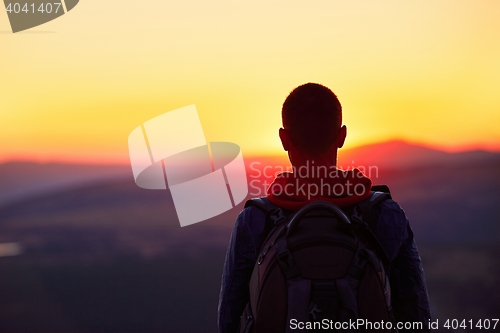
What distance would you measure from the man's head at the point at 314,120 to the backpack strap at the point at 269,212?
255mm

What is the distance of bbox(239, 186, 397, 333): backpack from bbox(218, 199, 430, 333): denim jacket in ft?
0.54

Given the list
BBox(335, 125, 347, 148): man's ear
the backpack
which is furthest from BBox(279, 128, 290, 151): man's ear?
the backpack

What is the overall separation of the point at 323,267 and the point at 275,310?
0.25 meters

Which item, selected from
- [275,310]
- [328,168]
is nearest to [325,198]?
[328,168]

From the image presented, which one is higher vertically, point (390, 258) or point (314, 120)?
point (314, 120)

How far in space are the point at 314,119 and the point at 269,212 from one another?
43cm

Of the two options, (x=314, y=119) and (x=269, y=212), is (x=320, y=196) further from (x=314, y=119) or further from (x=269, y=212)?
(x=314, y=119)

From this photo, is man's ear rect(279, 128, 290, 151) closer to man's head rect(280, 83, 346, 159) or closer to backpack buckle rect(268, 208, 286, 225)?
man's head rect(280, 83, 346, 159)

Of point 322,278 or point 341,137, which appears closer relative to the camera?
point 322,278

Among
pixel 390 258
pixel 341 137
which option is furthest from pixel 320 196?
pixel 390 258

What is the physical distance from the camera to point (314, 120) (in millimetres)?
2955

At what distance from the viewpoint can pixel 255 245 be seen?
3025 mm

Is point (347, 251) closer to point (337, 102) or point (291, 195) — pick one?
point (291, 195)

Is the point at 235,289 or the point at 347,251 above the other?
the point at 347,251
